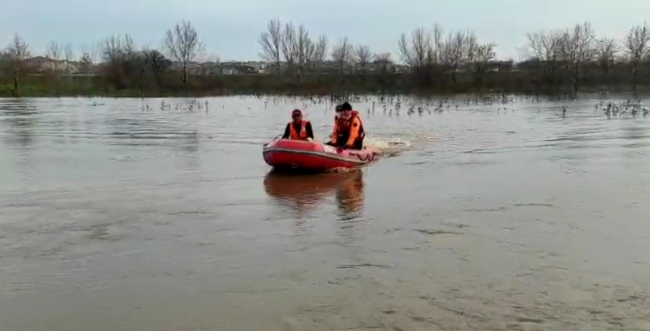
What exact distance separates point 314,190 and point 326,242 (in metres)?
3.25

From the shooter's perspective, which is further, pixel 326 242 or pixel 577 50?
pixel 577 50

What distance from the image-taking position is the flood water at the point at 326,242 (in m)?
5.64

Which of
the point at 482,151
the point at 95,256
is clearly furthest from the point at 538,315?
the point at 482,151

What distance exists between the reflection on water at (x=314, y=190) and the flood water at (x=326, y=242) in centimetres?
5

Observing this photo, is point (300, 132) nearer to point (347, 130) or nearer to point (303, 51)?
point (347, 130)

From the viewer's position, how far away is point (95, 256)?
716 cm

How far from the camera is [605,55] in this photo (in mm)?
60031

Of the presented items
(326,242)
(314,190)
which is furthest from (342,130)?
(326,242)

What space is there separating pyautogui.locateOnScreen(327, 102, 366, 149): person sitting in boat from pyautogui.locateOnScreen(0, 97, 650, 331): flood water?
2.08 ft

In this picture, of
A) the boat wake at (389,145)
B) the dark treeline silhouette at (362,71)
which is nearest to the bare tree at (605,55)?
the dark treeline silhouette at (362,71)

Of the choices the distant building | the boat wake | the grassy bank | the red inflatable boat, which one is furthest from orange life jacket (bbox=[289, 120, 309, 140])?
the distant building

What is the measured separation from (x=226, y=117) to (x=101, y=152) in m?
12.2

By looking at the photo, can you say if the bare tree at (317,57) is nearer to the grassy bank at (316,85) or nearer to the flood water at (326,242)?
the grassy bank at (316,85)

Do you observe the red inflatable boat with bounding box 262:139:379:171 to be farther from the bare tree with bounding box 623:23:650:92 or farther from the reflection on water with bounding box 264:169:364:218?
the bare tree with bounding box 623:23:650:92
